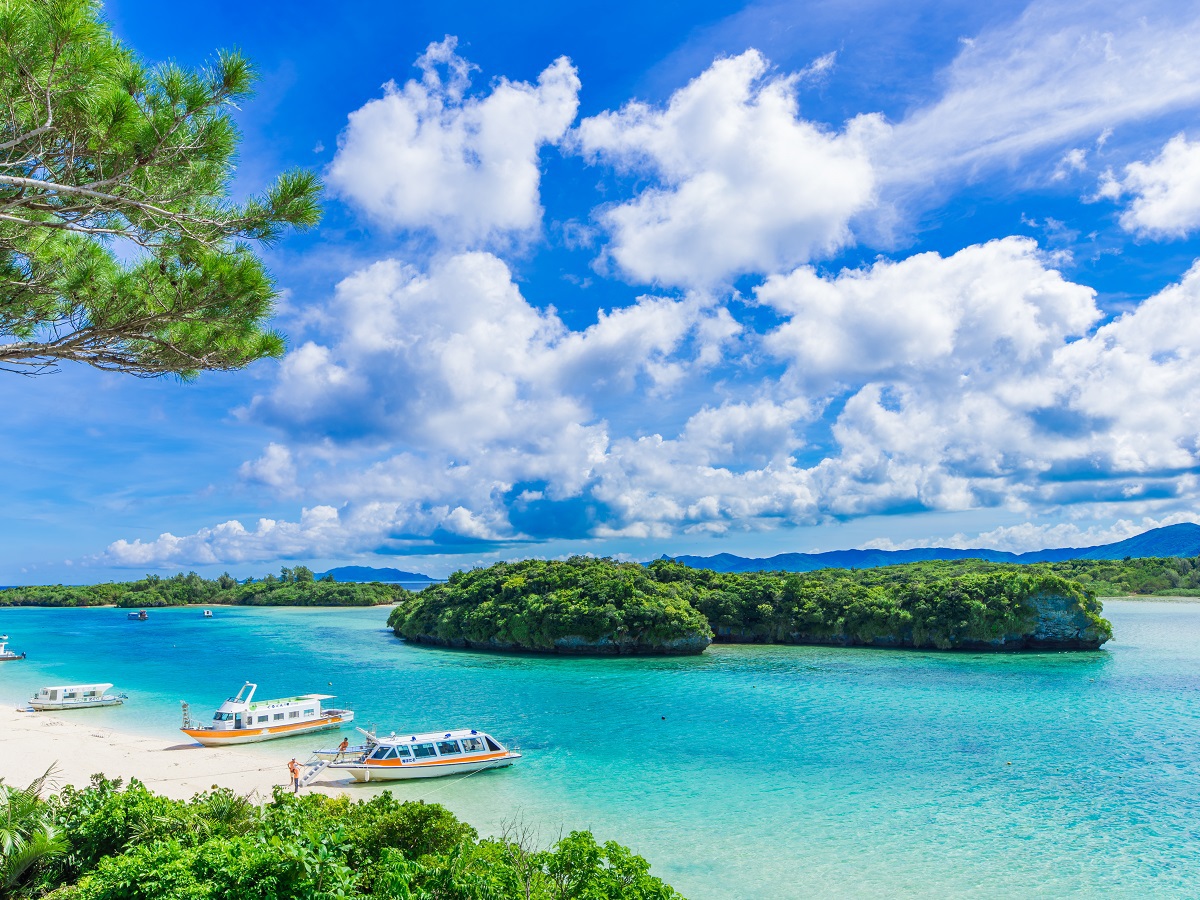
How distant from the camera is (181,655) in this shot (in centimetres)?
6431

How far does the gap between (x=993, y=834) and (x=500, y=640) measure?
171ft

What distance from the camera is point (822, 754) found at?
2534 centimetres

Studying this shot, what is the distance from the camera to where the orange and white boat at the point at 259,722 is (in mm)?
28078

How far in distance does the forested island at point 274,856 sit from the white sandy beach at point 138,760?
10963 millimetres

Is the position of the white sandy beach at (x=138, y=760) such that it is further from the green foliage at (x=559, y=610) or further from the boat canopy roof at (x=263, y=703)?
the green foliage at (x=559, y=610)

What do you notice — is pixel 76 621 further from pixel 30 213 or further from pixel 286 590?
pixel 30 213

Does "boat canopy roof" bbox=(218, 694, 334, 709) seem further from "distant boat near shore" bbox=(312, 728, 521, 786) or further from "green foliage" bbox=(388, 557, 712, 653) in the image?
"green foliage" bbox=(388, 557, 712, 653)

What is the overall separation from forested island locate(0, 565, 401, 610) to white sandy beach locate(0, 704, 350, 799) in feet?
427

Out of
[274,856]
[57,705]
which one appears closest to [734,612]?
[57,705]

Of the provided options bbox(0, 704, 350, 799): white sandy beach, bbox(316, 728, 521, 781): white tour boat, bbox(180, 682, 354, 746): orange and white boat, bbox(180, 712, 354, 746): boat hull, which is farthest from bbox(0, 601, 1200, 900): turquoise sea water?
bbox(0, 704, 350, 799): white sandy beach

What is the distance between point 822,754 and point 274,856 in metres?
23.1

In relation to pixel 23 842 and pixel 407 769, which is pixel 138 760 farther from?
pixel 23 842

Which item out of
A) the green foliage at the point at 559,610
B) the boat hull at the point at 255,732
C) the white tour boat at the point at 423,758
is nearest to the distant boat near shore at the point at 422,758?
the white tour boat at the point at 423,758

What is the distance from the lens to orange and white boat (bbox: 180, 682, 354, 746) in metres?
28.1
